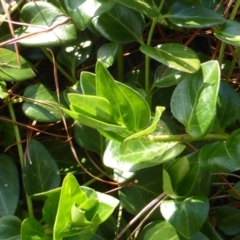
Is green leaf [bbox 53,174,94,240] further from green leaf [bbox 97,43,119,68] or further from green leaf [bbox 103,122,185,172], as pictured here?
green leaf [bbox 97,43,119,68]

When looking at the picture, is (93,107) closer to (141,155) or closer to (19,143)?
(141,155)

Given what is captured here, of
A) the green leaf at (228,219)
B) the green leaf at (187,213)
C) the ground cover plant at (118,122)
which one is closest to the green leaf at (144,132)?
the ground cover plant at (118,122)

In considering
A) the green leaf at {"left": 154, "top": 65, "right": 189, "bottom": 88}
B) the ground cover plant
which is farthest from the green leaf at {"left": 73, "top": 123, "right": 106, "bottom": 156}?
the green leaf at {"left": 154, "top": 65, "right": 189, "bottom": 88}

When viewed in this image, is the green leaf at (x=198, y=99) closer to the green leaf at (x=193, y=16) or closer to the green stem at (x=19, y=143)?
the green leaf at (x=193, y=16)

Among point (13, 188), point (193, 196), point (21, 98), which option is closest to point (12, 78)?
point (21, 98)

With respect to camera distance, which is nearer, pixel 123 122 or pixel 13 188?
pixel 123 122

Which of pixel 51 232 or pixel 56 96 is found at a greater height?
pixel 56 96

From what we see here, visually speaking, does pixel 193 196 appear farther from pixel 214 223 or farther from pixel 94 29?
pixel 94 29
